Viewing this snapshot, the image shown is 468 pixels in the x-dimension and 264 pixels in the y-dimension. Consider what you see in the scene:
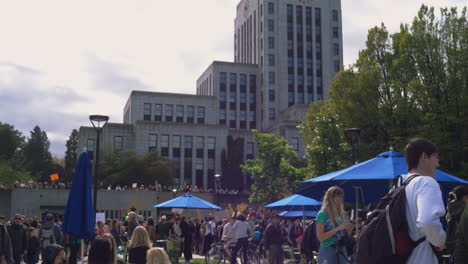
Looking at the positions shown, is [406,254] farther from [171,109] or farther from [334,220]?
[171,109]

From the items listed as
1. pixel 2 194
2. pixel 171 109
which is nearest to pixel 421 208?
pixel 2 194

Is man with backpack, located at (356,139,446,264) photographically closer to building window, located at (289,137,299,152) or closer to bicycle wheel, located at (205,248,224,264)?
bicycle wheel, located at (205,248,224,264)

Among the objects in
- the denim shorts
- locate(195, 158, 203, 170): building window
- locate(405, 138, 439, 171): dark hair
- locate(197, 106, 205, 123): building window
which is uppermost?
locate(197, 106, 205, 123): building window

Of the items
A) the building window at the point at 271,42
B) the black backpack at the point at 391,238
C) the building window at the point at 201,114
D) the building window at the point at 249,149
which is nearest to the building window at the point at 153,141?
the building window at the point at 201,114

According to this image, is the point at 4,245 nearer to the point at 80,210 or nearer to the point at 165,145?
the point at 80,210

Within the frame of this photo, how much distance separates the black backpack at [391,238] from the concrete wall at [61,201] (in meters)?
47.4

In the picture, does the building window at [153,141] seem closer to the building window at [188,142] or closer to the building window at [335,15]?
the building window at [188,142]

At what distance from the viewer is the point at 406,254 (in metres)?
3.64

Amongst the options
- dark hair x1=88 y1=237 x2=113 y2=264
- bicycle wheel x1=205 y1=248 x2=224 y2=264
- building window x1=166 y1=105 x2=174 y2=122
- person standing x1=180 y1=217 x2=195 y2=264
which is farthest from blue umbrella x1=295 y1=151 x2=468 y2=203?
building window x1=166 y1=105 x2=174 y2=122

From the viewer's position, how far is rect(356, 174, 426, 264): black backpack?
3637mm

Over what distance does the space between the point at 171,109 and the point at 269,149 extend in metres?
45.7

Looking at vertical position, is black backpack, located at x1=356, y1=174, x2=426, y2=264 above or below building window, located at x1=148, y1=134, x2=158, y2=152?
below

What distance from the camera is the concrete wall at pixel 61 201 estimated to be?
5084 centimetres

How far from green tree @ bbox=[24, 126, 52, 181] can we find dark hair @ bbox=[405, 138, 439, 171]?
96635 mm
